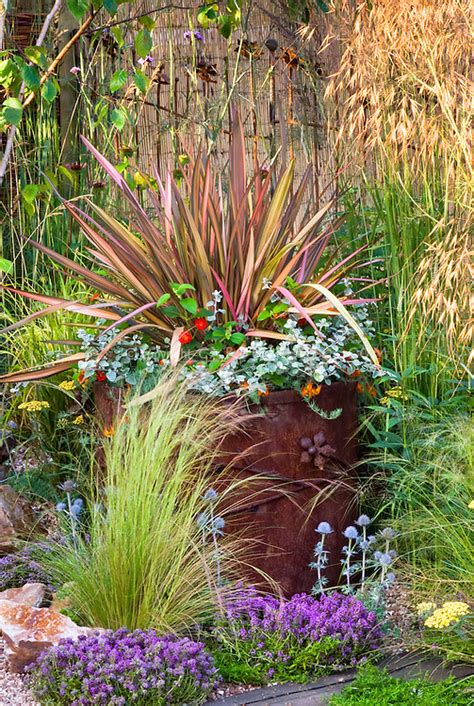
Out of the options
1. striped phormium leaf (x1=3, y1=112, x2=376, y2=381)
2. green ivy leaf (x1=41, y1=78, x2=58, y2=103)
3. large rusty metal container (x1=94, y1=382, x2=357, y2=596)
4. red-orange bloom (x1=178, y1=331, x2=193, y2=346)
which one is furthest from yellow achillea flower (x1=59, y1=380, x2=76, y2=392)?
green ivy leaf (x1=41, y1=78, x2=58, y2=103)

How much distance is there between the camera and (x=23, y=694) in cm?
234

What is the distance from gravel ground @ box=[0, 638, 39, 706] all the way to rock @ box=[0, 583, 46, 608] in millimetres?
242

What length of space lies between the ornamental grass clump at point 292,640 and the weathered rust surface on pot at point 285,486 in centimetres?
26

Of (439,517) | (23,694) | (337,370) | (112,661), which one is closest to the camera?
(112,661)

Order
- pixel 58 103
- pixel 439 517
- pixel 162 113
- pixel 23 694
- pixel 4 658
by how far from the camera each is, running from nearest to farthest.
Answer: pixel 23 694, pixel 4 658, pixel 439 517, pixel 58 103, pixel 162 113

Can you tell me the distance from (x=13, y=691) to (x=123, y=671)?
0.37m

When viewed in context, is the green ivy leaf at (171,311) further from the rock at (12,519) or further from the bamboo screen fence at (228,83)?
the bamboo screen fence at (228,83)

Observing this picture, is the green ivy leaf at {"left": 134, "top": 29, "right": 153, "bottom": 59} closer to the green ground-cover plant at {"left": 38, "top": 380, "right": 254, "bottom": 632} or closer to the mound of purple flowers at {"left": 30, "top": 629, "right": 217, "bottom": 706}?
the green ground-cover plant at {"left": 38, "top": 380, "right": 254, "bottom": 632}

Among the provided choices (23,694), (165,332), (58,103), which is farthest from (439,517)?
(58,103)

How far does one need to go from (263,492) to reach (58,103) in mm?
2943

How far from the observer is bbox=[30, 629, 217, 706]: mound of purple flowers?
2.13 m

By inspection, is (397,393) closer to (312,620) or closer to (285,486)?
(285,486)

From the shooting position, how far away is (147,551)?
246cm

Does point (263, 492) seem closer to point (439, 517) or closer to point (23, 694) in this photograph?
point (439, 517)
